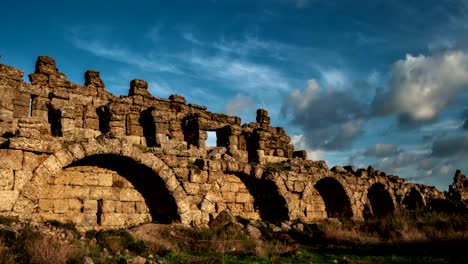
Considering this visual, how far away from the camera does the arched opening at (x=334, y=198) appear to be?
699 inches

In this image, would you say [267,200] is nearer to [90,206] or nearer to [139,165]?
[139,165]

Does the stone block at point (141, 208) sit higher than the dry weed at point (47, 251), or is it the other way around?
the stone block at point (141, 208)

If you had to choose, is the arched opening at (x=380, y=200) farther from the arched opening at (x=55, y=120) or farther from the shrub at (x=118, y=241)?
the arched opening at (x=55, y=120)

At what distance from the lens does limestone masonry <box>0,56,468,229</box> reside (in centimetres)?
1012

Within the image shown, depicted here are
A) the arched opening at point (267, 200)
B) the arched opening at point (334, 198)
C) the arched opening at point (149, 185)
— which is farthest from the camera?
the arched opening at point (334, 198)

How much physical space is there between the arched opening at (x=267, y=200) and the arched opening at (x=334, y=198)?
3.46m

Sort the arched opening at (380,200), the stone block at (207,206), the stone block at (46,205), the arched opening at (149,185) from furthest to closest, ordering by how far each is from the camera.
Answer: the arched opening at (380,200) → the stone block at (207,206) → the arched opening at (149,185) → the stone block at (46,205)

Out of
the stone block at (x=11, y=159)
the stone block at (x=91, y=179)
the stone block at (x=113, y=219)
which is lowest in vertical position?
the stone block at (x=113, y=219)

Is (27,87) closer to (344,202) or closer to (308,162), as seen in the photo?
(308,162)

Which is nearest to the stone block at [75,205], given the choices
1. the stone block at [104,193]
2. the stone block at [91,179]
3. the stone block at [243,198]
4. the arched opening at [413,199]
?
the stone block at [104,193]

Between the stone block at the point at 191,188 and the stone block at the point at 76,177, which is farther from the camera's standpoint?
the stone block at the point at 191,188

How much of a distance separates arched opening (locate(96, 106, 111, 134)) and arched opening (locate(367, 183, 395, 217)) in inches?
515

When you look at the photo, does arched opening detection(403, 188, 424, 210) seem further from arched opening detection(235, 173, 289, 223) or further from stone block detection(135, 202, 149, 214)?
stone block detection(135, 202, 149, 214)

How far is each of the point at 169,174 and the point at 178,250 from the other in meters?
2.60
